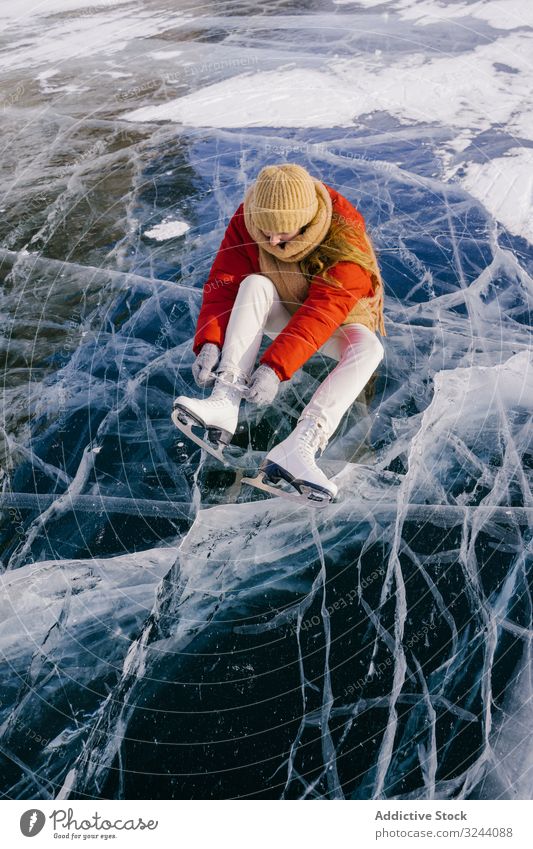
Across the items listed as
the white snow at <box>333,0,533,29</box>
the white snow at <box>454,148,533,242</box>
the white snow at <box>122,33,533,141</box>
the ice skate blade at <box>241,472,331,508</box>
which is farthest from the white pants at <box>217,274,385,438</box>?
the white snow at <box>333,0,533,29</box>

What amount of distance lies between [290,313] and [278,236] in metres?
0.19

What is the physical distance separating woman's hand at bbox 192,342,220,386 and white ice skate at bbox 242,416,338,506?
0.68 ft

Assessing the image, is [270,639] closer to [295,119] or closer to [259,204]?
[259,204]

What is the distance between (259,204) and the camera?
132 cm

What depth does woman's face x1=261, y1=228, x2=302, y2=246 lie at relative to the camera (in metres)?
1.35

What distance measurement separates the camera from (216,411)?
1.34 metres

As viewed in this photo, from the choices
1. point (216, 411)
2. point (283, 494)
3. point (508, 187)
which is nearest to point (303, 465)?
point (283, 494)

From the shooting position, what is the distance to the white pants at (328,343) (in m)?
1.33

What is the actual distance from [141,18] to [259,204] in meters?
2.39

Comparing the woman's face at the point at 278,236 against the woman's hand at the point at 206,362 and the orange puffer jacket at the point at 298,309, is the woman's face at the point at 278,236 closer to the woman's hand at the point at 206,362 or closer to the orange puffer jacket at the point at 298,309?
the orange puffer jacket at the point at 298,309

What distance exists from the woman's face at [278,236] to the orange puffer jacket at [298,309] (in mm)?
89

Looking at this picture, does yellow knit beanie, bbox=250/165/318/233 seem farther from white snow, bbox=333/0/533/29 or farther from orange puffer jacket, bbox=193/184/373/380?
white snow, bbox=333/0/533/29

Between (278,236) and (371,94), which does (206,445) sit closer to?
(278,236)
